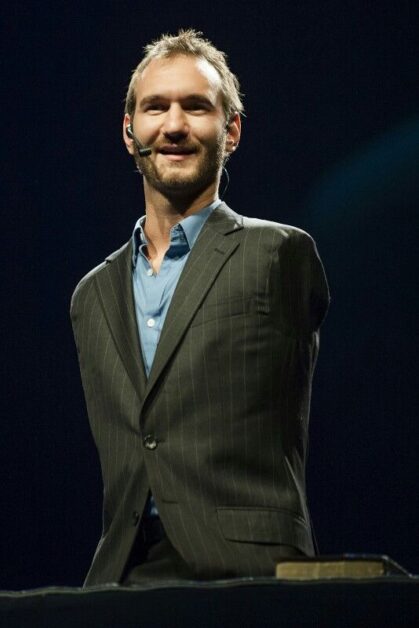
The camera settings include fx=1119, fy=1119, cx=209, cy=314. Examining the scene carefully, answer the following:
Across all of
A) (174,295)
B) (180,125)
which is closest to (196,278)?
(174,295)

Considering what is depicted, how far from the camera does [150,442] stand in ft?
5.46

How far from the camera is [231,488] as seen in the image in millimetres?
1621

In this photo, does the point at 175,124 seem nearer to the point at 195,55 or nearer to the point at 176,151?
the point at 176,151

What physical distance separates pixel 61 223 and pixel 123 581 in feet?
5.21

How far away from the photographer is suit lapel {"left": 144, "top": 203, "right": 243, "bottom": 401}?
1.68 meters

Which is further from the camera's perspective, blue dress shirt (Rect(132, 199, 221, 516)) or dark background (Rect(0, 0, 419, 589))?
dark background (Rect(0, 0, 419, 589))

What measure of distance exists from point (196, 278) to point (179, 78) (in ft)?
1.17

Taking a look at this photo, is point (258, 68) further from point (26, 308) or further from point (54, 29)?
point (26, 308)

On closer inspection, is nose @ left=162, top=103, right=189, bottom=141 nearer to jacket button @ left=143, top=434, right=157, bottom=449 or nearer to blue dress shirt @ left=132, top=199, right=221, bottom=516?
blue dress shirt @ left=132, top=199, right=221, bottom=516

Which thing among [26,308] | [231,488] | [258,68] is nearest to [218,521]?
[231,488]

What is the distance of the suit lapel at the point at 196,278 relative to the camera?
1.68m

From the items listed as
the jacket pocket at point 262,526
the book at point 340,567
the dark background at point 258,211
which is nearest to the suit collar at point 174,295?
the jacket pocket at point 262,526

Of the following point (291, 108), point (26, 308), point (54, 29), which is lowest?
point (26, 308)

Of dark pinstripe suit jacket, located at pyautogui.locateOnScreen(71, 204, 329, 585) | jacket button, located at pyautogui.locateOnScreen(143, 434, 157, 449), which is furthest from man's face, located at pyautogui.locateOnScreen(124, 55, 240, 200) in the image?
jacket button, located at pyautogui.locateOnScreen(143, 434, 157, 449)
